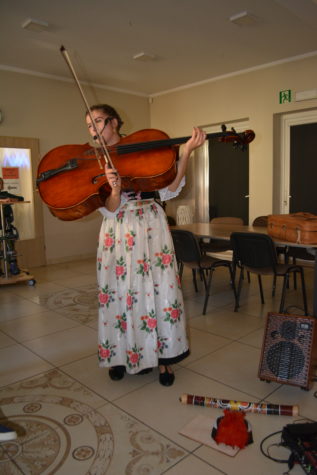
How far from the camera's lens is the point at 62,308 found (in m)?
3.63

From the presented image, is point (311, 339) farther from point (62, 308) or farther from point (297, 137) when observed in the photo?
point (297, 137)

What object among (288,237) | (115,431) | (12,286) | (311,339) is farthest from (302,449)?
(12,286)

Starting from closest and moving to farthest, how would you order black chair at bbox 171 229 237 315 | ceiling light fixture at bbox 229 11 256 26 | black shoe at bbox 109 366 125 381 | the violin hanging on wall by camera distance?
the violin hanging on wall < black shoe at bbox 109 366 125 381 < black chair at bbox 171 229 237 315 < ceiling light fixture at bbox 229 11 256 26

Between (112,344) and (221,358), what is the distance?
0.78 m

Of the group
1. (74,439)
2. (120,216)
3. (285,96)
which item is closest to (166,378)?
(74,439)

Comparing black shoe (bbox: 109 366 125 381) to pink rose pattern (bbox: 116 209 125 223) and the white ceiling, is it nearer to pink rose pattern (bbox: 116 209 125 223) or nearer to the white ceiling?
pink rose pattern (bbox: 116 209 125 223)

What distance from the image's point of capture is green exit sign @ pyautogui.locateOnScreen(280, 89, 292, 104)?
5.21m

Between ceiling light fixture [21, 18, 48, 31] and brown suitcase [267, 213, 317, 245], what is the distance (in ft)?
9.98

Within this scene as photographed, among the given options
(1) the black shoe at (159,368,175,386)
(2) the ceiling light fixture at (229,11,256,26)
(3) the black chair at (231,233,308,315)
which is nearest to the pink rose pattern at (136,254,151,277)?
(1) the black shoe at (159,368,175,386)

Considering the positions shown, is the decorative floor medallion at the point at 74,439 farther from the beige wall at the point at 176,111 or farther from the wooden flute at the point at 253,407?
the beige wall at the point at 176,111

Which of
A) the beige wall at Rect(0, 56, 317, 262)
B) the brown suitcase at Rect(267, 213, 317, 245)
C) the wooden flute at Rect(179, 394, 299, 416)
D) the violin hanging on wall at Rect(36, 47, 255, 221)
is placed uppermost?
the beige wall at Rect(0, 56, 317, 262)

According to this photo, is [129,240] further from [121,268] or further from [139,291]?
[139,291]

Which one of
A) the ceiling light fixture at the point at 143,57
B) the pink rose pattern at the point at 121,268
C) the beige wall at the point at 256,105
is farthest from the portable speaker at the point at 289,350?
the ceiling light fixture at the point at 143,57

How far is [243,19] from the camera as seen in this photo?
12.9ft
